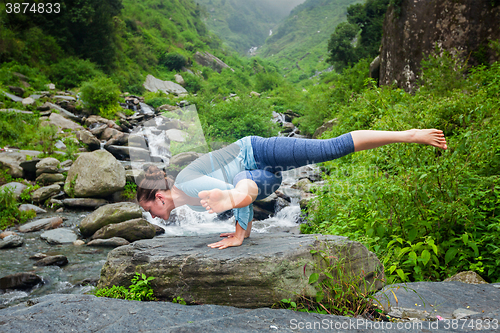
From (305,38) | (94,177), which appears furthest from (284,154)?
(305,38)

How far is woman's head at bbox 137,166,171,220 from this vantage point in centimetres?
319

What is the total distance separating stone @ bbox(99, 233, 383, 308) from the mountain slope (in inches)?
1822

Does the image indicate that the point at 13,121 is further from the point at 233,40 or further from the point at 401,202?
the point at 233,40

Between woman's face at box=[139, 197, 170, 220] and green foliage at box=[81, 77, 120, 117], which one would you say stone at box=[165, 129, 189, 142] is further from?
woman's face at box=[139, 197, 170, 220]

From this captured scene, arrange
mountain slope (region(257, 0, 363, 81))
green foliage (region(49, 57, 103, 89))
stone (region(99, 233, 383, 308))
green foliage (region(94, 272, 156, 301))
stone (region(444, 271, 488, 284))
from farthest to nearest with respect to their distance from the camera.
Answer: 1. mountain slope (region(257, 0, 363, 81))
2. green foliage (region(49, 57, 103, 89))
3. stone (region(444, 271, 488, 284))
4. green foliage (region(94, 272, 156, 301))
5. stone (region(99, 233, 383, 308))

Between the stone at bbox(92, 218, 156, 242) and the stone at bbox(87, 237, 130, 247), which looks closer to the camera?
the stone at bbox(87, 237, 130, 247)

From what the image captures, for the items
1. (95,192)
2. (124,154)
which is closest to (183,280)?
(95,192)

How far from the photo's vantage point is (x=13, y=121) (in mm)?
12531

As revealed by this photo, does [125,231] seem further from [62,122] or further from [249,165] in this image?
[62,122]

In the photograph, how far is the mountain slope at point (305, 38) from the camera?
5138 centimetres

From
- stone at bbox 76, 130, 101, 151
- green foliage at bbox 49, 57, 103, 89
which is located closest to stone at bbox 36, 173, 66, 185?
stone at bbox 76, 130, 101, 151

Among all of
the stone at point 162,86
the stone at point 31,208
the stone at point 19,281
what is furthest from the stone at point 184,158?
the stone at point 162,86

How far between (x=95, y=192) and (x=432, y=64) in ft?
33.1

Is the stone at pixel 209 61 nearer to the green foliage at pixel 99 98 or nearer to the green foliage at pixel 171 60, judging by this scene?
the green foliage at pixel 171 60
